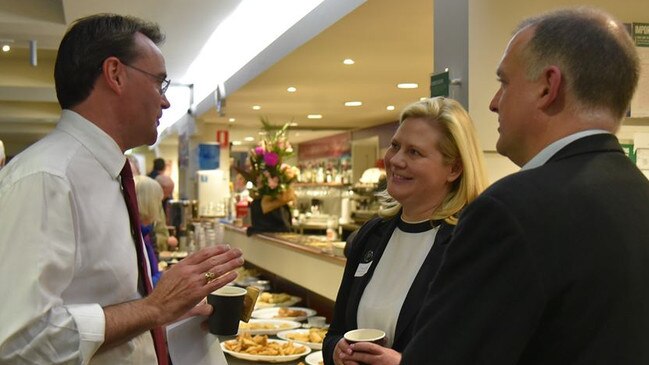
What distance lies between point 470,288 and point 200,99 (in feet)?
34.9

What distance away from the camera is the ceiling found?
5.33 metres

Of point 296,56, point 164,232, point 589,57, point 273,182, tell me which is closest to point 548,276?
point 589,57

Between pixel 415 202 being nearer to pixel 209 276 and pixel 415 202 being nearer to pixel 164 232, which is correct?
pixel 209 276

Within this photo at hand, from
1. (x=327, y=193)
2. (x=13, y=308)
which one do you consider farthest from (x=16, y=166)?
(x=327, y=193)

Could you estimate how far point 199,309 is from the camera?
2.09 m

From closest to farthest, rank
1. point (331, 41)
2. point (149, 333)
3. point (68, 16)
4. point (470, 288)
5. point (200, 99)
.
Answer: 1. point (470, 288)
2. point (149, 333)
3. point (331, 41)
4. point (68, 16)
5. point (200, 99)

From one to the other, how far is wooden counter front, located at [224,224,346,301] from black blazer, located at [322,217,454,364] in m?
1.53

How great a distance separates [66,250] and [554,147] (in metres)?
1.03

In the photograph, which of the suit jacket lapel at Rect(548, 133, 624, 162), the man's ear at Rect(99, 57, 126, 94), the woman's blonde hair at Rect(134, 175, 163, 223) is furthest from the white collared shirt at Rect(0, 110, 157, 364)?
the woman's blonde hair at Rect(134, 175, 163, 223)

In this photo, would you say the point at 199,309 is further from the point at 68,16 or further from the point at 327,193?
the point at 327,193

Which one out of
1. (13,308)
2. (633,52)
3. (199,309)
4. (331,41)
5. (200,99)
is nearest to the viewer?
(633,52)

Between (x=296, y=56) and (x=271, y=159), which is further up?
(x=296, y=56)

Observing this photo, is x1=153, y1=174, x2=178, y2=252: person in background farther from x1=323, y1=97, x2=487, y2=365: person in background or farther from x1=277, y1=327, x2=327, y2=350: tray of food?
x1=323, y1=97, x2=487, y2=365: person in background

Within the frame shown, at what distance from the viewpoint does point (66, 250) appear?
1543 millimetres
